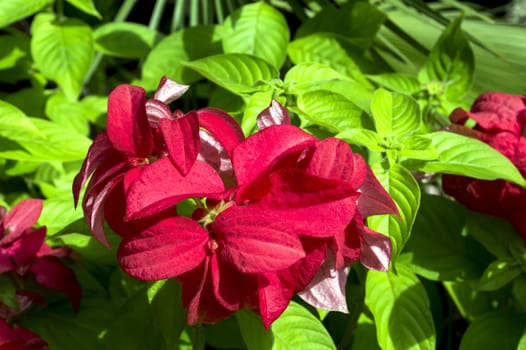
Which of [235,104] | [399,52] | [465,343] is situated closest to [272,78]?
[235,104]

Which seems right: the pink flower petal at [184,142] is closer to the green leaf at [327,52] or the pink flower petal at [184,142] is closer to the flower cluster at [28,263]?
the flower cluster at [28,263]

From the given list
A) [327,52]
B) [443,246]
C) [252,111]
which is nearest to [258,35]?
[327,52]

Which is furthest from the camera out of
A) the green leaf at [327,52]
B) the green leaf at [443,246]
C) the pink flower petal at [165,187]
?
the green leaf at [327,52]

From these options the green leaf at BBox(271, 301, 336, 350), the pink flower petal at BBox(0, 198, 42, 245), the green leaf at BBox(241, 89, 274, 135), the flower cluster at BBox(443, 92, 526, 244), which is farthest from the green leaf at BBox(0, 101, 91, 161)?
the flower cluster at BBox(443, 92, 526, 244)

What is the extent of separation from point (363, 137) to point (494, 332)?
0.30m

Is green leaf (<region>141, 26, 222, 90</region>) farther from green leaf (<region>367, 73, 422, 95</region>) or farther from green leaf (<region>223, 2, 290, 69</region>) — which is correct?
green leaf (<region>367, 73, 422, 95</region>)

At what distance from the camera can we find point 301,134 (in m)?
0.63

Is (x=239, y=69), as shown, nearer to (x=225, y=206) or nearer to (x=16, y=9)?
(x=225, y=206)

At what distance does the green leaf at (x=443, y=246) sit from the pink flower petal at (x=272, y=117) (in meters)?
0.32

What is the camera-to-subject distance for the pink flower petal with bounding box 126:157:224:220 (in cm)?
57

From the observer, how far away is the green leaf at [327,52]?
112cm

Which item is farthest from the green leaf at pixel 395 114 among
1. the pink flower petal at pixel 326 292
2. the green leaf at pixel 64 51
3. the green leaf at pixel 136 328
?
the green leaf at pixel 64 51

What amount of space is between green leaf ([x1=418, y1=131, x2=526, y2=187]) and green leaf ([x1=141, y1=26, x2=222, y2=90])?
20.6 inches

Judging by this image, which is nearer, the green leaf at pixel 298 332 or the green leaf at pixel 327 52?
the green leaf at pixel 298 332
